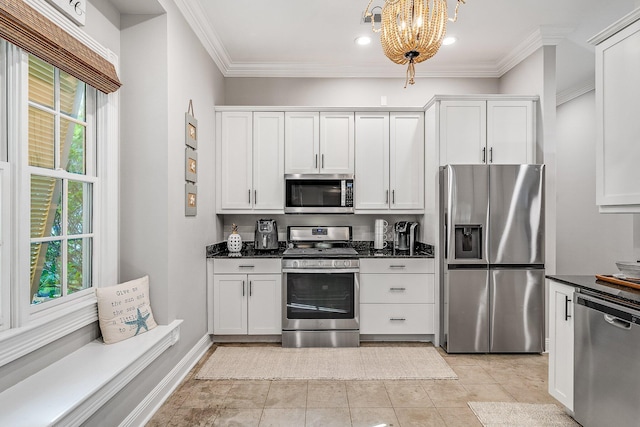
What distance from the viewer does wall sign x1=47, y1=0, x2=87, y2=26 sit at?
73.5 inches

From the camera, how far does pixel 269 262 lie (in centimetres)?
353

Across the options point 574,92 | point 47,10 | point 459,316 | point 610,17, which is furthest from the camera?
point 574,92

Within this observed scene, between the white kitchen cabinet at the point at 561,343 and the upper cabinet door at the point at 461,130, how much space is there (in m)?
1.49

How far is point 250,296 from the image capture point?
11.6 feet

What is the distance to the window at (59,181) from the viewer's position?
185 centimetres

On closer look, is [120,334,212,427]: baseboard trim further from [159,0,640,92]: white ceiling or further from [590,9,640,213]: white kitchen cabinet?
[590,9,640,213]: white kitchen cabinet

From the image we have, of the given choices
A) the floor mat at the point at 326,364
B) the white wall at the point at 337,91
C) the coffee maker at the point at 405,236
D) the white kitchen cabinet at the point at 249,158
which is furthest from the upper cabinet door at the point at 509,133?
the white kitchen cabinet at the point at 249,158

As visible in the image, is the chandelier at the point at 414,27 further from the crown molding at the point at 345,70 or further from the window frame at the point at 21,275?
the crown molding at the point at 345,70

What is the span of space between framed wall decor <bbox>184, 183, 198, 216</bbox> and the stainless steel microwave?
0.97 m

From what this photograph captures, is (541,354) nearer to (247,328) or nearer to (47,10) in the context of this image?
(247,328)

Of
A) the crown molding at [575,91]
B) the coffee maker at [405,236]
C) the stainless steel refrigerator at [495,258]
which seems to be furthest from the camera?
the crown molding at [575,91]

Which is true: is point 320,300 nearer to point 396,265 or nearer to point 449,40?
point 396,265

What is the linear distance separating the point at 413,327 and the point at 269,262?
1506 millimetres

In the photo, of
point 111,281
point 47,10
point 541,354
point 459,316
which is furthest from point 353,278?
point 47,10
